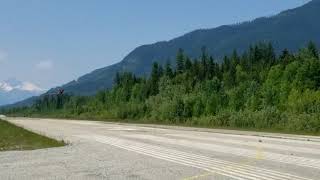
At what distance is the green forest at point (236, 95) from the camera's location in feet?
204

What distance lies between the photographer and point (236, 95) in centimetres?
11694

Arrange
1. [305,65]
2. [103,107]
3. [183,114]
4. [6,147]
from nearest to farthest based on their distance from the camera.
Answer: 1. [6,147]
2. [183,114]
3. [305,65]
4. [103,107]

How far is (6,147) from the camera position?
2977 cm

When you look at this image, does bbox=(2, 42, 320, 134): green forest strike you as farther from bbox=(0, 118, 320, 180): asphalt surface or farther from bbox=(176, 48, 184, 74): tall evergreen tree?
bbox=(0, 118, 320, 180): asphalt surface

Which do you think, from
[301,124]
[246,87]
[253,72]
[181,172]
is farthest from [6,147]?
[253,72]

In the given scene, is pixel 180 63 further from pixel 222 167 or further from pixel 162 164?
pixel 222 167

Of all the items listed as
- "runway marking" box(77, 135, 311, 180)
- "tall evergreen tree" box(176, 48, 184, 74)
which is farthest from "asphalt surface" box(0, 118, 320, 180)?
"tall evergreen tree" box(176, 48, 184, 74)

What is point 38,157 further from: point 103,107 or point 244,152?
point 103,107

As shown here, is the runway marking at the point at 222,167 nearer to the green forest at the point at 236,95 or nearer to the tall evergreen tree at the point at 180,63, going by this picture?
the green forest at the point at 236,95

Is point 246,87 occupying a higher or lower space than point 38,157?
higher

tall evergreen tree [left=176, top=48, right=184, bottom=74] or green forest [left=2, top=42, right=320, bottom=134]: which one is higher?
tall evergreen tree [left=176, top=48, right=184, bottom=74]

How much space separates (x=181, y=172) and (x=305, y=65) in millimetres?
113420

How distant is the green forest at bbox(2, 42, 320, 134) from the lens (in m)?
62.1

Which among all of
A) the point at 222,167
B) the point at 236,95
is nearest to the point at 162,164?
the point at 222,167
